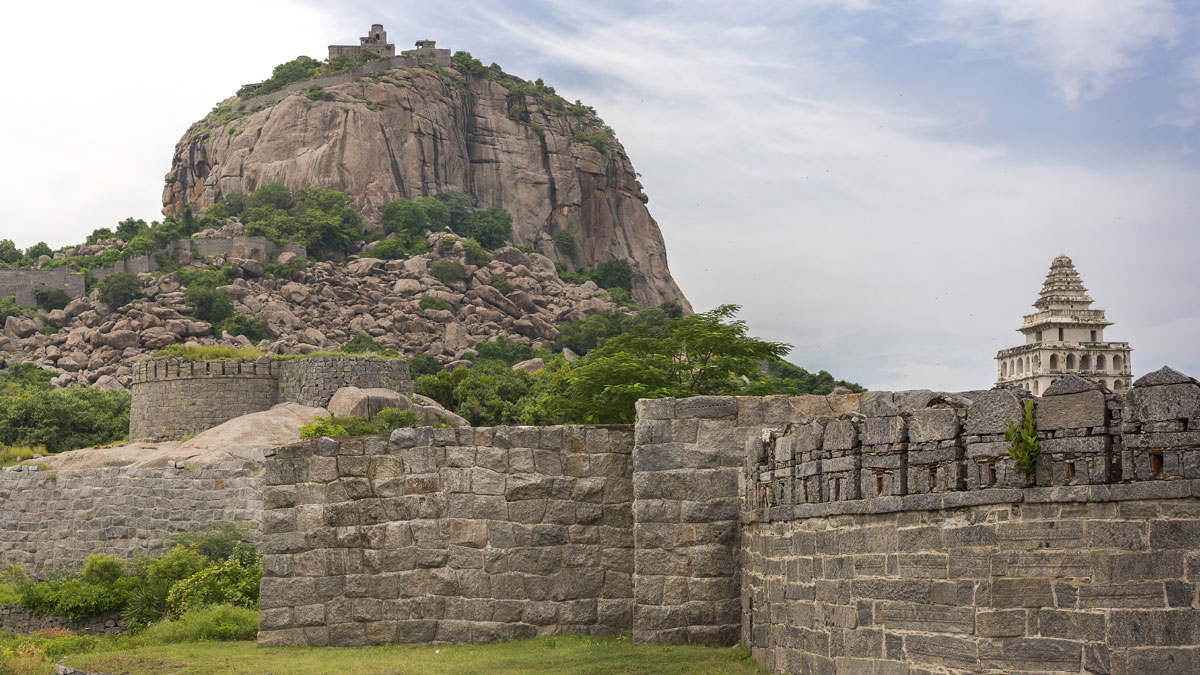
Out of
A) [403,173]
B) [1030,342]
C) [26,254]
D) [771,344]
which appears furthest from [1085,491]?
[403,173]

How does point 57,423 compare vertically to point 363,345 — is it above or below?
below

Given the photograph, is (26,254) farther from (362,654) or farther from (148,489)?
(362,654)

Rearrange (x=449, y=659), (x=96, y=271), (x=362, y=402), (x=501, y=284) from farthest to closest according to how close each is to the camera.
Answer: (x=501, y=284) → (x=96, y=271) → (x=362, y=402) → (x=449, y=659)

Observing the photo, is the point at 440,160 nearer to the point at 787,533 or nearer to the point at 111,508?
the point at 111,508

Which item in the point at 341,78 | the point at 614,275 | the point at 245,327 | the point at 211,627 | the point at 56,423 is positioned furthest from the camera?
the point at 341,78

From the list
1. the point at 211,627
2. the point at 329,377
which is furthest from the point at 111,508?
the point at 329,377

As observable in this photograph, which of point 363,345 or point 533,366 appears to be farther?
point 363,345

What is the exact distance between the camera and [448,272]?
109m

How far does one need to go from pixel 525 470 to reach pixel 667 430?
174 cm

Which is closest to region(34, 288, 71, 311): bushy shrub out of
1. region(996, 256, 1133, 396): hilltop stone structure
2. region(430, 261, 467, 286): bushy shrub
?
region(430, 261, 467, 286): bushy shrub

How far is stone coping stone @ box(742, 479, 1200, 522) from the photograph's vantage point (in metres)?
7.68

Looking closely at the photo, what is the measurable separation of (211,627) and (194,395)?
94.1ft

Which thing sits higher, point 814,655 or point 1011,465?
point 1011,465

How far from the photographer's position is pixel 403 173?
135625mm
